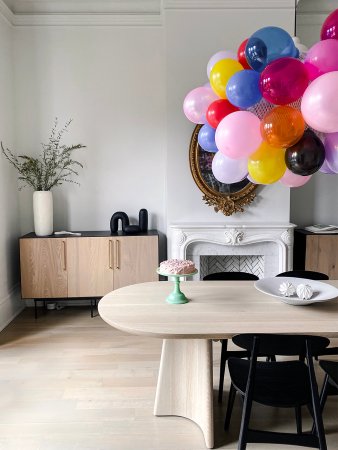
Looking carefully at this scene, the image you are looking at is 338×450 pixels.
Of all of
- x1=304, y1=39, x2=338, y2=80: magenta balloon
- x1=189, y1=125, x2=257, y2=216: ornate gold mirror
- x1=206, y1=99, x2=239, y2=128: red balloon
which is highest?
x1=304, y1=39, x2=338, y2=80: magenta balloon

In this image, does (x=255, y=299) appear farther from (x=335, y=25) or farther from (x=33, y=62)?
(x=33, y=62)

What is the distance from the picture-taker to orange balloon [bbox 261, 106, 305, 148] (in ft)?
5.84

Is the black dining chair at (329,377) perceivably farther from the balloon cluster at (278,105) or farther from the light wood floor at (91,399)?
the balloon cluster at (278,105)

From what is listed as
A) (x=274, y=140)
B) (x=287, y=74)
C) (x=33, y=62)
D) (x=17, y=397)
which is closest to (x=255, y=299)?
(x=274, y=140)

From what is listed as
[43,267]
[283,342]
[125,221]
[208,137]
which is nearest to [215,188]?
[125,221]

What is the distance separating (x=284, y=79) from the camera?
5.57 feet

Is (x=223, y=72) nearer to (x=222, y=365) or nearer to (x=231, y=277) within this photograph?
(x=231, y=277)

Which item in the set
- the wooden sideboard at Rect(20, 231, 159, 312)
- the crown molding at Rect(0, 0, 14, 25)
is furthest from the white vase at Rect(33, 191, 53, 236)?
the crown molding at Rect(0, 0, 14, 25)

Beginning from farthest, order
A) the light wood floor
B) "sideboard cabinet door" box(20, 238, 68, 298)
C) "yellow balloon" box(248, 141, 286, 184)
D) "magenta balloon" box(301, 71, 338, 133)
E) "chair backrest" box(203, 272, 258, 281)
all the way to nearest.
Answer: "sideboard cabinet door" box(20, 238, 68, 298) → "chair backrest" box(203, 272, 258, 281) → the light wood floor → "yellow balloon" box(248, 141, 286, 184) → "magenta balloon" box(301, 71, 338, 133)

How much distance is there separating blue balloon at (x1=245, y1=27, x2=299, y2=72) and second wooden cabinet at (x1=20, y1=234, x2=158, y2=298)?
94.1 inches

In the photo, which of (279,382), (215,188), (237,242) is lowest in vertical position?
(279,382)

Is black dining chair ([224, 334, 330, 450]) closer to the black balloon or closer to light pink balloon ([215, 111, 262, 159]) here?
the black balloon

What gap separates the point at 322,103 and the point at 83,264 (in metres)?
2.96

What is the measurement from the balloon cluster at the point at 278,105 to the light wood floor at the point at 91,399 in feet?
4.86
